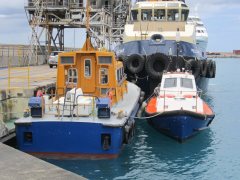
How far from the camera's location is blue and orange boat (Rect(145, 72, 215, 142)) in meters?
15.8

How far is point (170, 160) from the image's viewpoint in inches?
559

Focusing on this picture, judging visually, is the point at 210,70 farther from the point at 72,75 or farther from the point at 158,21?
the point at 72,75

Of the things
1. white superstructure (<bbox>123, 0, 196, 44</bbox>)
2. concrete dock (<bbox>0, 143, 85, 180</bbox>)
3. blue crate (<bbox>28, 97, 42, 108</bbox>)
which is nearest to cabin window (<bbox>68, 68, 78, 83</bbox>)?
blue crate (<bbox>28, 97, 42, 108</bbox>)

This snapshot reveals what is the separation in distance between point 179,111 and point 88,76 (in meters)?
3.53

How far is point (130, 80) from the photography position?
2459 cm

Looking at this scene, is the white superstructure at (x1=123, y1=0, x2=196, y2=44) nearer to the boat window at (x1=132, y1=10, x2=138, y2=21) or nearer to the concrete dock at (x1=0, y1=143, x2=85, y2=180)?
the boat window at (x1=132, y1=10, x2=138, y2=21)

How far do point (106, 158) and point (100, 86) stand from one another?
3138 millimetres

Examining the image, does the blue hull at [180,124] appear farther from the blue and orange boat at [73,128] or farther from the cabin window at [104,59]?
the cabin window at [104,59]

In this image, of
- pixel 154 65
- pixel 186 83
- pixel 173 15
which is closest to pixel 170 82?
pixel 186 83

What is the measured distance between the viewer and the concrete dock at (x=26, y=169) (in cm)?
816

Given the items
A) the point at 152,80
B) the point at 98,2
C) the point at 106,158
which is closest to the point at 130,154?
the point at 106,158

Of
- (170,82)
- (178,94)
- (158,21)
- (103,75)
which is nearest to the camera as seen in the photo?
(103,75)

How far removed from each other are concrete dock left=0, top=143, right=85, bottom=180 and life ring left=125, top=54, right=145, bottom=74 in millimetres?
14224

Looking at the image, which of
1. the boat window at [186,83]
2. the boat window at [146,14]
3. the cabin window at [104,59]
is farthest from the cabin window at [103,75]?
the boat window at [146,14]
